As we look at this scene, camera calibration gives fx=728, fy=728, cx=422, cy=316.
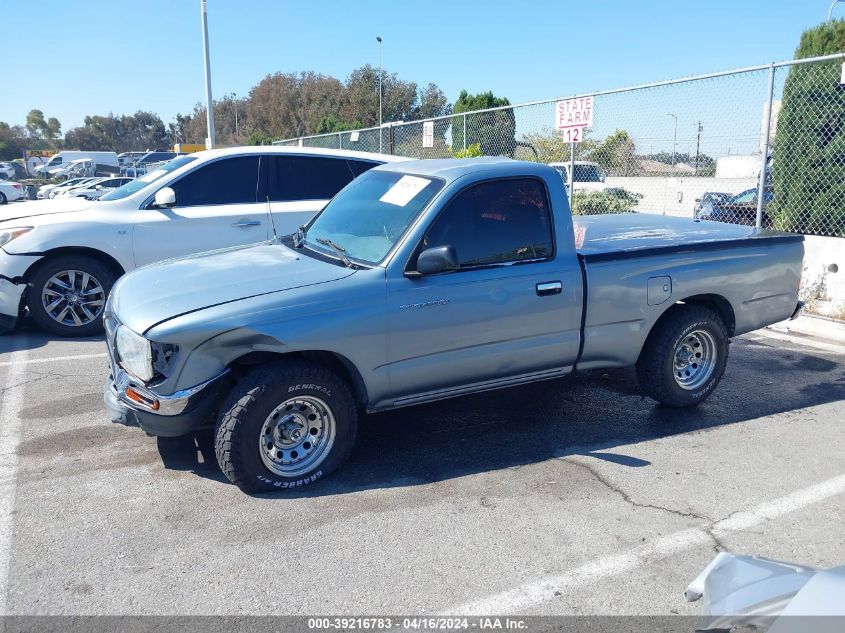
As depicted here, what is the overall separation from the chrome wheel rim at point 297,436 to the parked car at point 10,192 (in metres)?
30.9

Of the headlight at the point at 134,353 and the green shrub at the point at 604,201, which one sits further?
the green shrub at the point at 604,201

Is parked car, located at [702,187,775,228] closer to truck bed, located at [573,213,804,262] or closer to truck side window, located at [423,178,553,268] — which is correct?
truck bed, located at [573,213,804,262]

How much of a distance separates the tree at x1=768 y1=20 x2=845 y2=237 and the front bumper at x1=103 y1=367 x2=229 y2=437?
7.97 m

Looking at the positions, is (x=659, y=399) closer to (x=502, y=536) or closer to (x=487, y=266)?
(x=487, y=266)

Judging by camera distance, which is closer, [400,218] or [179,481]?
[179,481]

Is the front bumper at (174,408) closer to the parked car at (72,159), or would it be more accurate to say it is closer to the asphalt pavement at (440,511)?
the asphalt pavement at (440,511)

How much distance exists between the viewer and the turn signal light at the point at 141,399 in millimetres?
3887

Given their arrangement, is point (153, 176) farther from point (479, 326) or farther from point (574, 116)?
point (574, 116)

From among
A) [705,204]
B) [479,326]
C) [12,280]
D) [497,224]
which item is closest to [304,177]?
[12,280]

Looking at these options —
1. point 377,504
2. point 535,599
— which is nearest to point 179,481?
point 377,504

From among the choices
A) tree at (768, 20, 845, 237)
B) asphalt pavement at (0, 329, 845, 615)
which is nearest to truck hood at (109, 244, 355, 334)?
asphalt pavement at (0, 329, 845, 615)

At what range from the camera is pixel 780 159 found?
9.29m

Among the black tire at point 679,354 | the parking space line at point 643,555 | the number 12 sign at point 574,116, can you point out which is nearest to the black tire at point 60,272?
the black tire at point 679,354

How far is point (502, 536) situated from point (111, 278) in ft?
17.8
